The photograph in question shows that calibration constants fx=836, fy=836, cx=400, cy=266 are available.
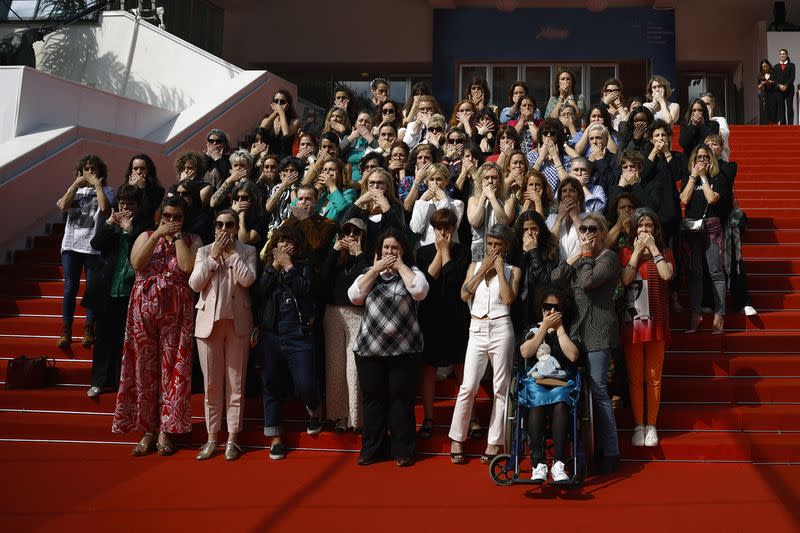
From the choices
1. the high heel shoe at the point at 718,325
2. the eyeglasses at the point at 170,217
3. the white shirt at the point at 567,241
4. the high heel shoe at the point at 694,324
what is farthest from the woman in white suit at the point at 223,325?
the high heel shoe at the point at 718,325

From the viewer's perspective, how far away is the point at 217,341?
635 cm

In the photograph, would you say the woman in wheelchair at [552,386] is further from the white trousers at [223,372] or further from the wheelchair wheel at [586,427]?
the white trousers at [223,372]

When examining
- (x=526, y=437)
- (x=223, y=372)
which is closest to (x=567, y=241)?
(x=526, y=437)

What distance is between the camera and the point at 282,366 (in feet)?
21.1

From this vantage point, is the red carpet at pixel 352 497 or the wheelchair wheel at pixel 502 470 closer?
the red carpet at pixel 352 497

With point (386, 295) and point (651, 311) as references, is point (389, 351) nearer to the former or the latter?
point (386, 295)

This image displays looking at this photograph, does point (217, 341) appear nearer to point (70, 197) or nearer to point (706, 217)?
point (70, 197)

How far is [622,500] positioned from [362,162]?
4.16 metres

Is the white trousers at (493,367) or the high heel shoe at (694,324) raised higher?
the high heel shoe at (694,324)

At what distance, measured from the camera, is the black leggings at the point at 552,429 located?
5.49 meters

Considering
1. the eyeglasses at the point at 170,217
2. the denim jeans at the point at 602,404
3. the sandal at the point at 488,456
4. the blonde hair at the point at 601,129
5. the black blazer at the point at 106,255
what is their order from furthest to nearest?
the blonde hair at the point at 601,129 < the black blazer at the point at 106,255 < the eyeglasses at the point at 170,217 < the sandal at the point at 488,456 < the denim jeans at the point at 602,404

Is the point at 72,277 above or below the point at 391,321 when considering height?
above

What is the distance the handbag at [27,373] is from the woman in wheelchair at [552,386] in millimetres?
4232

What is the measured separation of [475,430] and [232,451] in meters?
1.85
